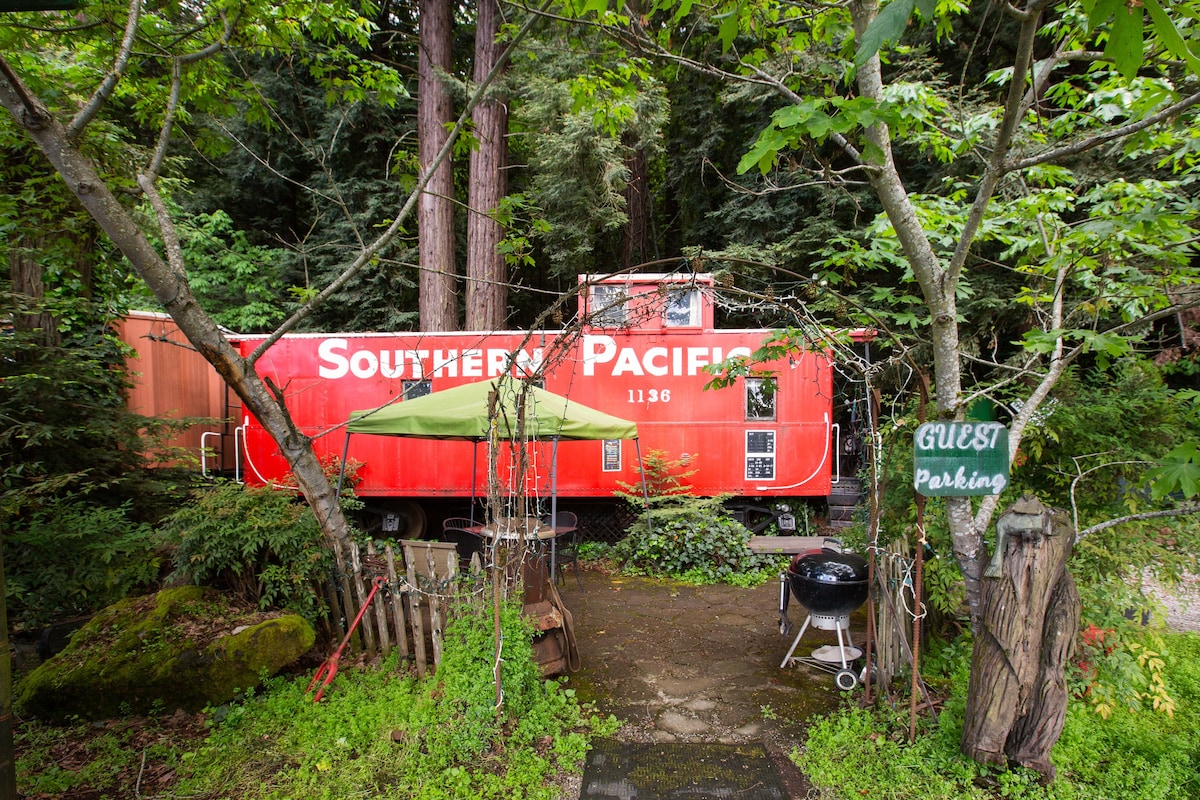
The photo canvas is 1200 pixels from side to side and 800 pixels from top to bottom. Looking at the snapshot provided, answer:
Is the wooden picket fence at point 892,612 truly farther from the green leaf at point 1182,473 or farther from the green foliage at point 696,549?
the green foliage at point 696,549

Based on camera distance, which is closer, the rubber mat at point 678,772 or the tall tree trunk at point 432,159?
the rubber mat at point 678,772

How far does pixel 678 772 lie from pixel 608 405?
18.1 feet

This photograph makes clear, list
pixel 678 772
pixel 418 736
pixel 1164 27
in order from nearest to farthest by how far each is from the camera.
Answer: pixel 1164 27 < pixel 678 772 < pixel 418 736

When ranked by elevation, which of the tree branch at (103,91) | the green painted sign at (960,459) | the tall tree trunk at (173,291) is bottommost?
the green painted sign at (960,459)

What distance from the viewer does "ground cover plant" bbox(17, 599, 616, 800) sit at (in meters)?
3.42

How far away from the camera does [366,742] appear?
3.79 metres

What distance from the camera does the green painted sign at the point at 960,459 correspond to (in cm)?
333

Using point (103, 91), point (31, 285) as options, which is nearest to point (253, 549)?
point (103, 91)

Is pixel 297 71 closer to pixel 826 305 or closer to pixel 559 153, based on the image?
pixel 559 153

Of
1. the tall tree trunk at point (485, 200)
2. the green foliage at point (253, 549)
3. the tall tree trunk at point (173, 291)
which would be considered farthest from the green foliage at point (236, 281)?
the tall tree trunk at point (173, 291)

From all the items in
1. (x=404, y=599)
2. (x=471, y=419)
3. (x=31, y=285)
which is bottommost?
(x=404, y=599)

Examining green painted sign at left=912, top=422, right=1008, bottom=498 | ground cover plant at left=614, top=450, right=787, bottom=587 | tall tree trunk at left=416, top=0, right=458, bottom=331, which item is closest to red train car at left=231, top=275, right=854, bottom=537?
ground cover plant at left=614, top=450, right=787, bottom=587

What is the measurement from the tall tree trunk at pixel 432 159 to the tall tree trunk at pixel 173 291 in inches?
266

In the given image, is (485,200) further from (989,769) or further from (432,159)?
(989,769)
